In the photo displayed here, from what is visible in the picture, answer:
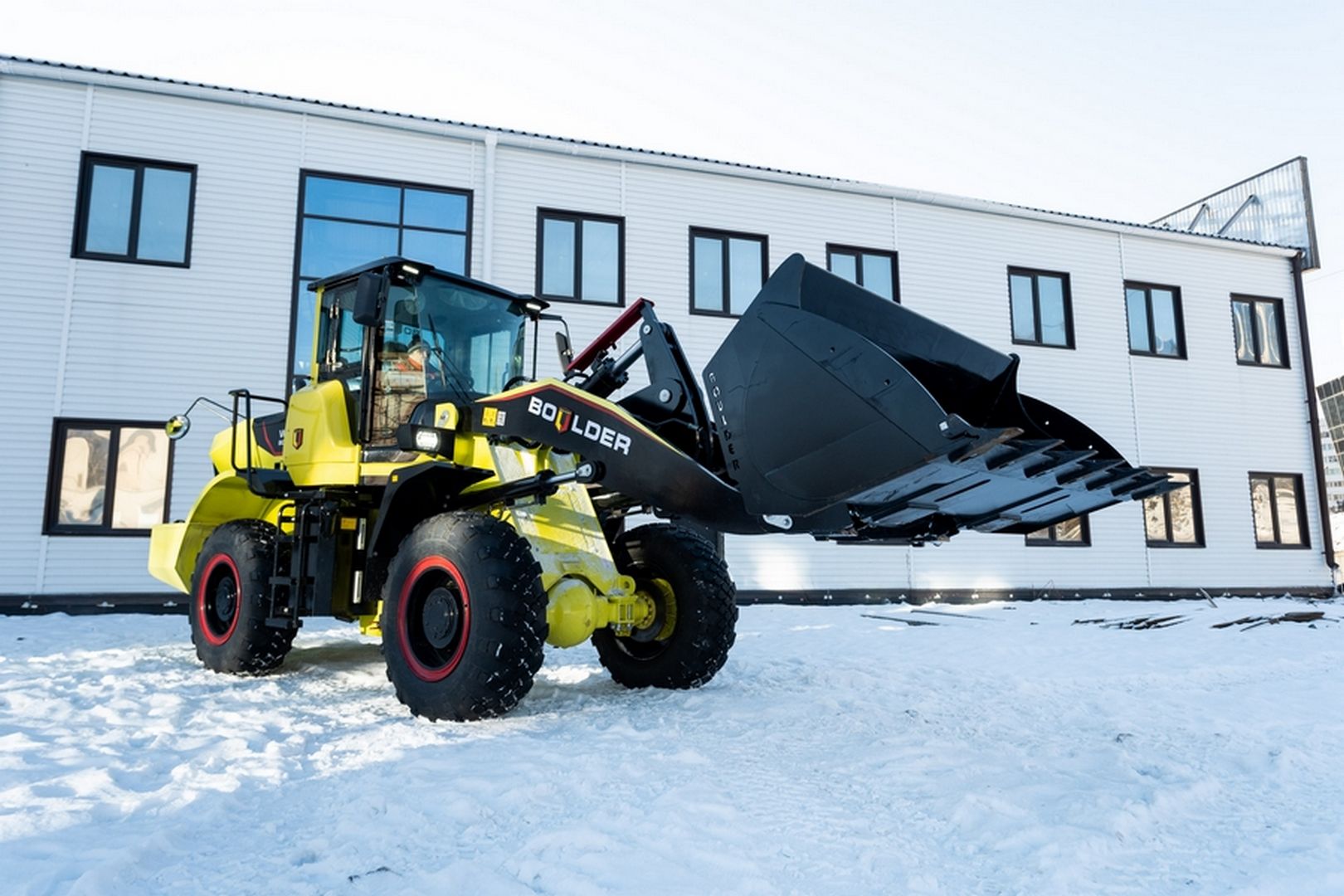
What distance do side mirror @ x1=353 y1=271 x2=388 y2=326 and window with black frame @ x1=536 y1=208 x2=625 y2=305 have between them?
806 cm

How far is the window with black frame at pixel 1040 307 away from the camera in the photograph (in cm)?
1620

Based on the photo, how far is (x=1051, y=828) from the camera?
327 cm

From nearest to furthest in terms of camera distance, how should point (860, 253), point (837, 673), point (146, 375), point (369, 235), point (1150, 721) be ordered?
point (1150, 721), point (837, 673), point (146, 375), point (369, 235), point (860, 253)

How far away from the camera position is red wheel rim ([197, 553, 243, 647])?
22.6 feet

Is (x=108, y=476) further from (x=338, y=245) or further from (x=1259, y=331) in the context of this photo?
(x=1259, y=331)

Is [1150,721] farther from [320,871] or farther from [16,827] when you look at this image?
[16,827]

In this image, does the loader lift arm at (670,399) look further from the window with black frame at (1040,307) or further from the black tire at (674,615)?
the window with black frame at (1040,307)

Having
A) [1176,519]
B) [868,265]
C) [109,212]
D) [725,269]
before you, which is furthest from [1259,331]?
[109,212]

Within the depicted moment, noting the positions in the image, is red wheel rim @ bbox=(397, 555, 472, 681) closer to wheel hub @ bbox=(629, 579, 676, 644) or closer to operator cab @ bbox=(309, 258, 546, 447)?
operator cab @ bbox=(309, 258, 546, 447)

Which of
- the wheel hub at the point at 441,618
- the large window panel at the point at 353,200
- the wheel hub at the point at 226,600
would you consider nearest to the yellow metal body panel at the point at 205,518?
the wheel hub at the point at 226,600

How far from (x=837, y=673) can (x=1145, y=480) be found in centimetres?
316

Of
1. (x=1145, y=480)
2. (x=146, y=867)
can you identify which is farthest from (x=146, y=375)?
(x=1145, y=480)

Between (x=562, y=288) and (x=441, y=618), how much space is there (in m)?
9.32

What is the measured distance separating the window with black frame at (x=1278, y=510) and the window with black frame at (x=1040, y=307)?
188 inches
